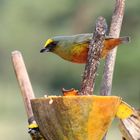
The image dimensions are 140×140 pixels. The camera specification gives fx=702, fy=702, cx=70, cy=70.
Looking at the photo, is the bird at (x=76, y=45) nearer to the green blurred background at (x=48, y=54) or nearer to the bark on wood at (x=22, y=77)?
the bark on wood at (x=22, y=77)

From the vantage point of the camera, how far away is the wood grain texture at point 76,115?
1.24 metres

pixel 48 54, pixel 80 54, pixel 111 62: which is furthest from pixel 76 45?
pixel 48 54

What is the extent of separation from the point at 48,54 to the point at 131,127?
18.9m

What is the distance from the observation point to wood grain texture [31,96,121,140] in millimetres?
1243

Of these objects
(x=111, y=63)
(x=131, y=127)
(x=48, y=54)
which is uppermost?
(x=111, y=63)

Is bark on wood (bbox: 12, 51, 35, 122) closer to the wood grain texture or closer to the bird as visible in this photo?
the wood grain texture

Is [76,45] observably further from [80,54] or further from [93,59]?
[93,59]

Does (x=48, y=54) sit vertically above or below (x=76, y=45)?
below

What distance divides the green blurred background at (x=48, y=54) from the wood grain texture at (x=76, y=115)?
1373 centimetres

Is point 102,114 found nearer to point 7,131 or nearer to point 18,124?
point 7,131

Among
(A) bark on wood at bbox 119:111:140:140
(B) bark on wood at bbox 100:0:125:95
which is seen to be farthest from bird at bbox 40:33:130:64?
(A) bark on wood at bbox 119:111:140:140

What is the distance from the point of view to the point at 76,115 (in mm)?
1246

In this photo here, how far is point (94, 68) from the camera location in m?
1.27

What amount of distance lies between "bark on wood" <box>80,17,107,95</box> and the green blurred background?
13736 millimetres
